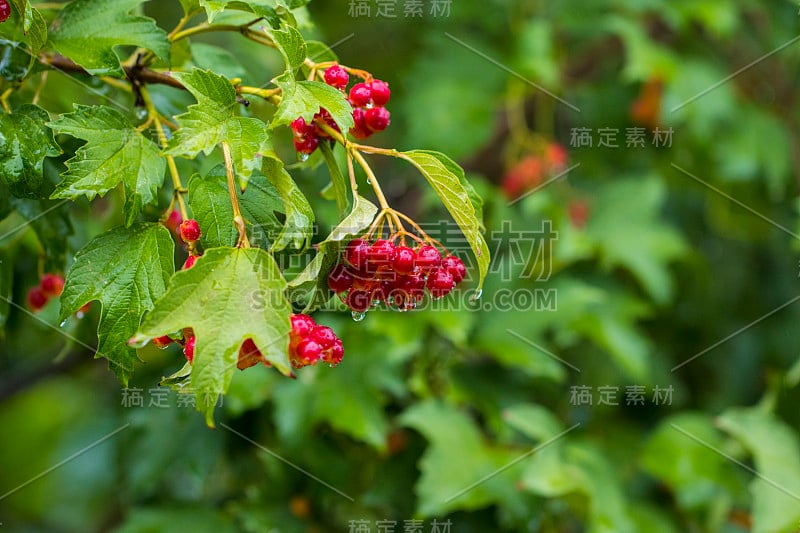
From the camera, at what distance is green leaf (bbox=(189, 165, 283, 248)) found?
0.79m

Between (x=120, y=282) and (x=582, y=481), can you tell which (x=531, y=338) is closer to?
(x=582, y=481)

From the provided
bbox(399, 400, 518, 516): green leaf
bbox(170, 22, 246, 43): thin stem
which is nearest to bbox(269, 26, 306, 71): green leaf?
bbox(170, 22, 246, 43): thin stem

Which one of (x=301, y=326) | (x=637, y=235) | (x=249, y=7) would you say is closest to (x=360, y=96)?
(x=249, y=7)

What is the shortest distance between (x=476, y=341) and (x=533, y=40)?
794 mm

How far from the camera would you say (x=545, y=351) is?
1.65m

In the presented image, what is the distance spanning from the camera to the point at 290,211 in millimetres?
773

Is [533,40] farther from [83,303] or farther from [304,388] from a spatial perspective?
[83,303]

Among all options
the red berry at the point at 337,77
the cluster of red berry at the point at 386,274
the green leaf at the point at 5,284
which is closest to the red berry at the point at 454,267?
the cluster of red berry at the point at 386,274

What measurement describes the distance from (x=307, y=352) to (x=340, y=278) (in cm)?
9

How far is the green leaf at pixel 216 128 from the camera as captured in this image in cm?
75

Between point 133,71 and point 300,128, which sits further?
point 133,71

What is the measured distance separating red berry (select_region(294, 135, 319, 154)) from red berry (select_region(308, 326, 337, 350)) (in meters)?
0.19

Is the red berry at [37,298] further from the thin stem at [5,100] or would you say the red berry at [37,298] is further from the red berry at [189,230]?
the red berry at [189,230]

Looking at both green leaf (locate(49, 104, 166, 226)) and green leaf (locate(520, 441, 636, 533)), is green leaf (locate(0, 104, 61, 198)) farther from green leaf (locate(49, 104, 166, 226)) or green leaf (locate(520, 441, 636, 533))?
green leaf (locate(520, 441, 636, 533))
